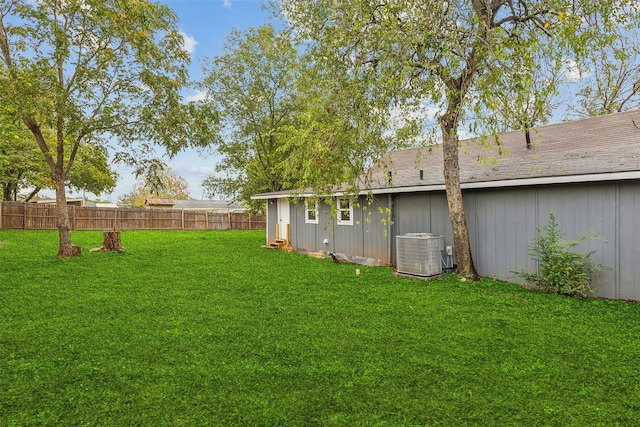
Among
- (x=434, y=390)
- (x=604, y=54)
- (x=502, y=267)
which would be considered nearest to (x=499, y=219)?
(x=502, y=267)

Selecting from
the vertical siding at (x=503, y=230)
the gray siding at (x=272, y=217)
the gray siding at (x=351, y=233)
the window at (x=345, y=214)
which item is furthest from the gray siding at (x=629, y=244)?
the gray siding at (x=272, y=217)

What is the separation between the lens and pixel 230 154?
56.2 feet

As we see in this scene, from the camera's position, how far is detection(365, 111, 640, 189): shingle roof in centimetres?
537

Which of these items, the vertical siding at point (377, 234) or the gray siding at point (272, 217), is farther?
the gray siding at point (272, 217)

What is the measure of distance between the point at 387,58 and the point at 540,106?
2.05 metres

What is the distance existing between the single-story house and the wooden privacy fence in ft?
47.4

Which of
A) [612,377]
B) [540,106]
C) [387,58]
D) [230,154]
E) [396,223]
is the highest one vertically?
[230,154]

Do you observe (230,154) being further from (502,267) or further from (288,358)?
(288,358)

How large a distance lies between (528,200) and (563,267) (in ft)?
4.24

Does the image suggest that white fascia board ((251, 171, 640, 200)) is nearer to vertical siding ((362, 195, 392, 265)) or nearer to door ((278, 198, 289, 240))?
vertical siding ((362, 195, 392, 265))

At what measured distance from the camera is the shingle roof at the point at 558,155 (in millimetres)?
5367

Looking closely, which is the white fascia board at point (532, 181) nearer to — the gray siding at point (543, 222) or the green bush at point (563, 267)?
the gray siding at point (543, 222)

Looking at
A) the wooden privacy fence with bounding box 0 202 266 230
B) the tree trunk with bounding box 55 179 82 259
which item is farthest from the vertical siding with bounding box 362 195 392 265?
the wooden privacy fence with bounding box 0 202 266 230

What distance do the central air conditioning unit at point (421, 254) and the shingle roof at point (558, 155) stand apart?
4.19ft
